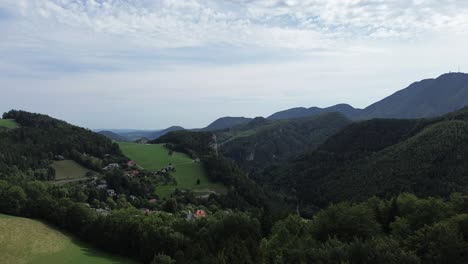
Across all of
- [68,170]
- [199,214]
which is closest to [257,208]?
[199,214]

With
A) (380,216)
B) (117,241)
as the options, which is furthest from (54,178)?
(380,216)

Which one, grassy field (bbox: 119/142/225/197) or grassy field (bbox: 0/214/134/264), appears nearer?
grassy field (bbox: 0/214/134/264)

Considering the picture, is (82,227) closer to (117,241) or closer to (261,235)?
(117,241)

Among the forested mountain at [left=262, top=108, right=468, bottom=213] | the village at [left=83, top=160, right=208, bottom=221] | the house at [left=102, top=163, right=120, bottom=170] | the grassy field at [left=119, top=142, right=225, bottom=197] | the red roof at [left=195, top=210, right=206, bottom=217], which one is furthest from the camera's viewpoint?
the house at [left=102, top=163, right=120, bottom=170]

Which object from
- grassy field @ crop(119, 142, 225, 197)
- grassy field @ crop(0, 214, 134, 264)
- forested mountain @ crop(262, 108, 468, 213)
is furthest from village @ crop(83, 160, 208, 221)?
forested mountain @ crop(262, 108, 468, 213)

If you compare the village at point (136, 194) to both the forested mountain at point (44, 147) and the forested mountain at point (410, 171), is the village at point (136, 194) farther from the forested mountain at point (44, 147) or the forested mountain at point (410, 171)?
the forested mountain at point (410, 171)

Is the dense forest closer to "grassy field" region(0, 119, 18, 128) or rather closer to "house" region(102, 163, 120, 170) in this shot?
"house" region(102, 163, 120, 170)

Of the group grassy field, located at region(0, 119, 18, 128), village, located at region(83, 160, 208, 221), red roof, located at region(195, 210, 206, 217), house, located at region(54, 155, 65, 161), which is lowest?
red roof, located at region(195, 210, 206, 217)
